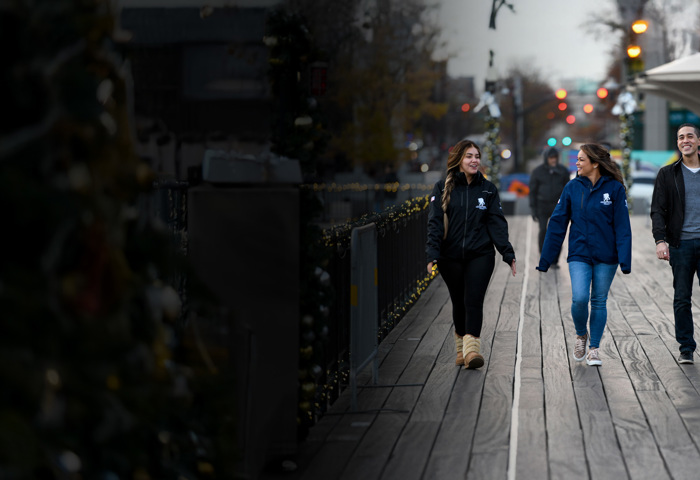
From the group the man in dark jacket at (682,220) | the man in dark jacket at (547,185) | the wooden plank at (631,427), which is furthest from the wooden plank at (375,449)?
the man in dark jacket at (547,185)

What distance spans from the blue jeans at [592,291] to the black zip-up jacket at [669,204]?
52cm

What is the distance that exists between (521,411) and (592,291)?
2.07 m

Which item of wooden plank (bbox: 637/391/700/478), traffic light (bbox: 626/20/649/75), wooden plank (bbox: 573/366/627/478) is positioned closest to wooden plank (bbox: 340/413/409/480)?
wooden plank (bbox: 573/366/627/478)

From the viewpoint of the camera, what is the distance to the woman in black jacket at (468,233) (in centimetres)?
911

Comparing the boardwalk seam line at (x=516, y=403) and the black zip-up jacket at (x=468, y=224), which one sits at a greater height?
the black zip-up jacket at (x=468, y=224)

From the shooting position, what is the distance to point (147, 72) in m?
30.2

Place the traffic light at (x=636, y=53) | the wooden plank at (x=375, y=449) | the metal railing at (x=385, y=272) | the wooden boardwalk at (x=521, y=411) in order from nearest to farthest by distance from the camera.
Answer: the wooden plank at (x=375, y=449) < the wooden boardwalk at (x=521, y=411) < the metal railing at (x=385, y=272) < the traffic light at (x=636, y=53)

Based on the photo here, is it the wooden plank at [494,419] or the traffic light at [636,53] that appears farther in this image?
the traffic light at [636,53]

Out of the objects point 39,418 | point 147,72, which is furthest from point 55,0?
point 147,72

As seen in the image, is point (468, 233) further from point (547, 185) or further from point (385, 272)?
point (547, 185)

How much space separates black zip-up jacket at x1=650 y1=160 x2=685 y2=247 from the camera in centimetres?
922

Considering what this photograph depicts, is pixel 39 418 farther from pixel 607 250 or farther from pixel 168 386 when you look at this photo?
pixel 607 250

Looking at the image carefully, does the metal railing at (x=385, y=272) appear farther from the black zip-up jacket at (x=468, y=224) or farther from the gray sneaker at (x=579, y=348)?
the gray sneaker at (x=579, y=348)

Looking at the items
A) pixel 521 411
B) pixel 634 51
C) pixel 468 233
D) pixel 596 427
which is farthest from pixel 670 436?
→ pixel 634 51
